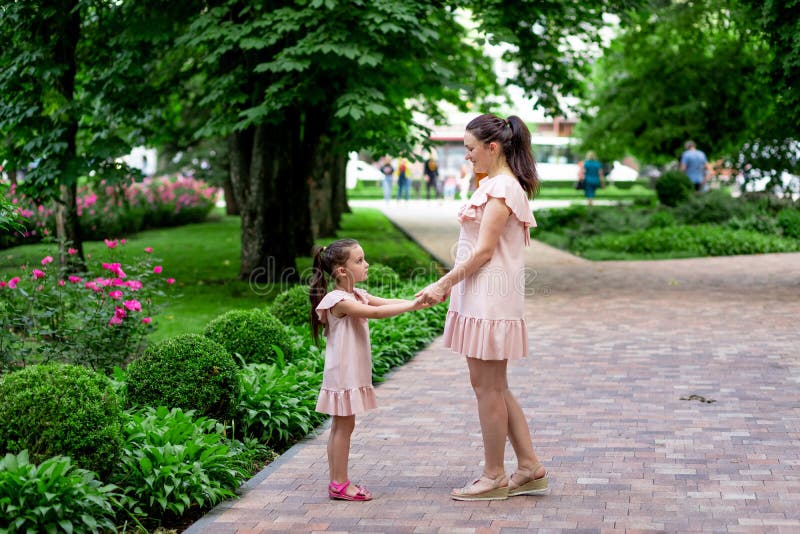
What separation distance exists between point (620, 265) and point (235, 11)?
26.8ft

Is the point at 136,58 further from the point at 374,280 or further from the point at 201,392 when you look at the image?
the point at 201,392

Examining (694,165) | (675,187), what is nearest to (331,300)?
(675,187)

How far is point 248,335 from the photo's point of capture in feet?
27.0

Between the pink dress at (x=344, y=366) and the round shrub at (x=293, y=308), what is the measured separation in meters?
4.64

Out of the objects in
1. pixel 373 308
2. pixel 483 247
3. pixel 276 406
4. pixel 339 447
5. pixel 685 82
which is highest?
pixel 685 82

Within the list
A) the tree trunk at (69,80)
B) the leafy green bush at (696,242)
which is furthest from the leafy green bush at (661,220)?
the tree trunk at (69,80)

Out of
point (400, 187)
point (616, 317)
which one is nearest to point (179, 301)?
point (616, 317)

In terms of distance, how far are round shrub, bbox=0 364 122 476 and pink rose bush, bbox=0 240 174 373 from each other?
266cm

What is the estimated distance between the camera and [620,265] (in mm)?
18266

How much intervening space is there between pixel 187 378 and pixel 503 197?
2.38 metres

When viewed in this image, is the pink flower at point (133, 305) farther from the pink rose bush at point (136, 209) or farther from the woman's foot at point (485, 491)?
the pink rose bush at point (136, 209)

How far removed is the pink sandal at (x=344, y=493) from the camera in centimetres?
529

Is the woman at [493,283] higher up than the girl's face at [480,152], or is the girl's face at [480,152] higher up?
the girl's face at [480,152]

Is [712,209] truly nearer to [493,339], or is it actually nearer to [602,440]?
[602,440]
